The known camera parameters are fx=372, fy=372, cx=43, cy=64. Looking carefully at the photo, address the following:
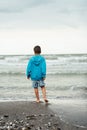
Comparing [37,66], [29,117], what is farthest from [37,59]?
[29,117]

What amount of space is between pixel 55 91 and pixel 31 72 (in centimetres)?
454

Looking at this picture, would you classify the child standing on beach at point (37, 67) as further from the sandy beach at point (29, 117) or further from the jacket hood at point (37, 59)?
the sandy beach at point (29, 117)

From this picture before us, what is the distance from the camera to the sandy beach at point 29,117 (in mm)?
8070

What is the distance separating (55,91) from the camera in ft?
51.1

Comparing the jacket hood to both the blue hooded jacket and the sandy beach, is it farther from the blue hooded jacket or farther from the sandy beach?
the sandy beach

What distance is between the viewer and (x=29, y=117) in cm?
893

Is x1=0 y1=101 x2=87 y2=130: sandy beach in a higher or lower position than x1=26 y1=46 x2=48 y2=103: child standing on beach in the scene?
lower

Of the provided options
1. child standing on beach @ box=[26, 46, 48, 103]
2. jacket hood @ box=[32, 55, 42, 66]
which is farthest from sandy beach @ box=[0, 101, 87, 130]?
jacket hood @ box=[32, 55, 42, 66]

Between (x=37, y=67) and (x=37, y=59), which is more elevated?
(x=37, y=59)

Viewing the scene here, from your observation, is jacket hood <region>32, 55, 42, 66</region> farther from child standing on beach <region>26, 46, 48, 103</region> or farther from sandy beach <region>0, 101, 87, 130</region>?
sandy beach <region>0, 101, 87, 130</region>

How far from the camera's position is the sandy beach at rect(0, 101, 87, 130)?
8070 mm

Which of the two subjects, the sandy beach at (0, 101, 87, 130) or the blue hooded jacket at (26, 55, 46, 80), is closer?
the sandy beach at (0, 101, 87, 130)

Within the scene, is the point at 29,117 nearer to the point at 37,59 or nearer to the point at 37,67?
the point at 37,67

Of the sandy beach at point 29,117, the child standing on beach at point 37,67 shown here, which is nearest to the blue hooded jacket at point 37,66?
the child standing on beach at point 37,67
